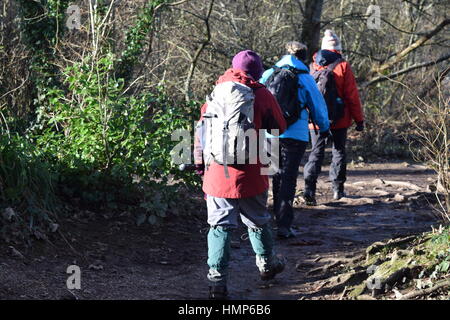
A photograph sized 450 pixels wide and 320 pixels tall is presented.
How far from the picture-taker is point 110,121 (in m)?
8.32

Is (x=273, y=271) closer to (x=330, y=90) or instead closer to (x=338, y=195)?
(x=330, y=90)

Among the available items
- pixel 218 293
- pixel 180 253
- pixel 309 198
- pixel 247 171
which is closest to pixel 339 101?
pixel 309 198

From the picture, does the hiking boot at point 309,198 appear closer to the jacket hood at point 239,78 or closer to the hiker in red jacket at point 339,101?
the hiker in red jacket at point 339,101

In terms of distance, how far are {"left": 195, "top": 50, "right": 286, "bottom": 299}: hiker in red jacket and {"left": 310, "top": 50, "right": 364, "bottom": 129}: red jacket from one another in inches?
131

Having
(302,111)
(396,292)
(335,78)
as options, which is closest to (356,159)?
(335,78)

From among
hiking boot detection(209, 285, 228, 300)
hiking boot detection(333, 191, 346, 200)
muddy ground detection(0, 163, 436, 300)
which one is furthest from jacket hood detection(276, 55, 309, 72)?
hiking boot detection(209, 285, 228, 300)

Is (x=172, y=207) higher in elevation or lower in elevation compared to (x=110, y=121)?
lower

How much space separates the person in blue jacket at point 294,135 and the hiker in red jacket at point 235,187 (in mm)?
1751

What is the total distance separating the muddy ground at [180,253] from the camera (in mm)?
6387

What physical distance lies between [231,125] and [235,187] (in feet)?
1.54

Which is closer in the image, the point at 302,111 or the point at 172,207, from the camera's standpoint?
the point at 302,111

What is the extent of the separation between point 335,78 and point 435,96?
447 centimetres

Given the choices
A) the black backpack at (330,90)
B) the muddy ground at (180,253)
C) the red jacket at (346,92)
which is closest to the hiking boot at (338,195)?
the muddy ground at (180,253)
